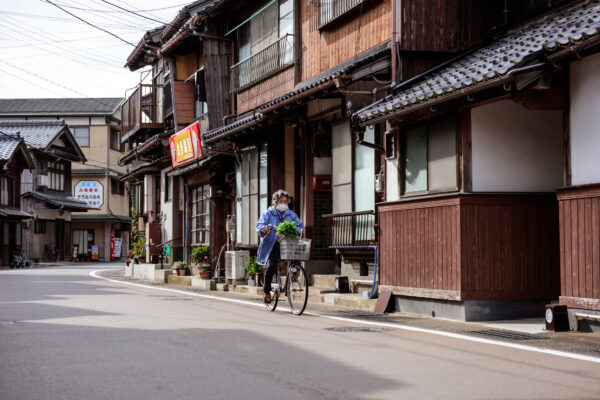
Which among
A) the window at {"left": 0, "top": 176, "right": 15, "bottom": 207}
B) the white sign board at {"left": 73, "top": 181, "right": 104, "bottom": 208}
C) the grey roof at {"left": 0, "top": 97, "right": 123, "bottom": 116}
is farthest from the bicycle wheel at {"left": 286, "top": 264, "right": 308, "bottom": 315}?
the grey roof at {"left": 0, "top": 97, "right": 123, "bottom": 116}

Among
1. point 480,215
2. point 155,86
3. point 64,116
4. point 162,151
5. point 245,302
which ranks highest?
point 64,116

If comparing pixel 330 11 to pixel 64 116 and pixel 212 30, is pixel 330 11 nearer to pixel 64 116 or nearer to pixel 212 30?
pixel 212 30

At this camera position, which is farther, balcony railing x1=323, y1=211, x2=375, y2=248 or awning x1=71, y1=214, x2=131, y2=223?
awning x1=71, y1=214, x2=131, y2=223

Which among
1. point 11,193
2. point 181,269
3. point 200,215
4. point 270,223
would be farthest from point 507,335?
point 11,193

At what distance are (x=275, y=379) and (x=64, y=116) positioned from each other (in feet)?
213

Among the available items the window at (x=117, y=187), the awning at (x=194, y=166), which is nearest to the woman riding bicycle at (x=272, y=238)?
the awning at (x=194, y=166)

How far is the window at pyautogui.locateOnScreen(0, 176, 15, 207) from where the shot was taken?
49969 mm

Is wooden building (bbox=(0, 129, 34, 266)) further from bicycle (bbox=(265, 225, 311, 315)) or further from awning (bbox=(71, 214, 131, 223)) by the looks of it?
bicycle (bbox=(265, 225, 311, 315))

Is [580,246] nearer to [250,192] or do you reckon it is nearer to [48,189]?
[250,192]

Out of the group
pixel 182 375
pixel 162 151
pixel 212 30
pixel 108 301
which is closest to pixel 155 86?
pixel 162 151

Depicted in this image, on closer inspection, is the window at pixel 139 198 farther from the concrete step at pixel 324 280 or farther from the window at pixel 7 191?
the concrete step at pixel 324 280

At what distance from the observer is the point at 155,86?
32125 mm

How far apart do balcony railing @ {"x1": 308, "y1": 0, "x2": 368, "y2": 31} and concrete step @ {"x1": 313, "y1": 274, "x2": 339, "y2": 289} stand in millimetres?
5397

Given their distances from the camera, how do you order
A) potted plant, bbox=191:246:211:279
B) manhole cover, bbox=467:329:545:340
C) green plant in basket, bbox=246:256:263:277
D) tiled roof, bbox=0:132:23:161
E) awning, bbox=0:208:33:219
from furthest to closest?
tiled roof, bbox=0:132:23:161
awning, bbox=0:208:33:219
potted plant, bbox=191:246:211:279
green plant in basket, bbox=246:256:263:277
manhole cover, bbox=467:329:545:340
